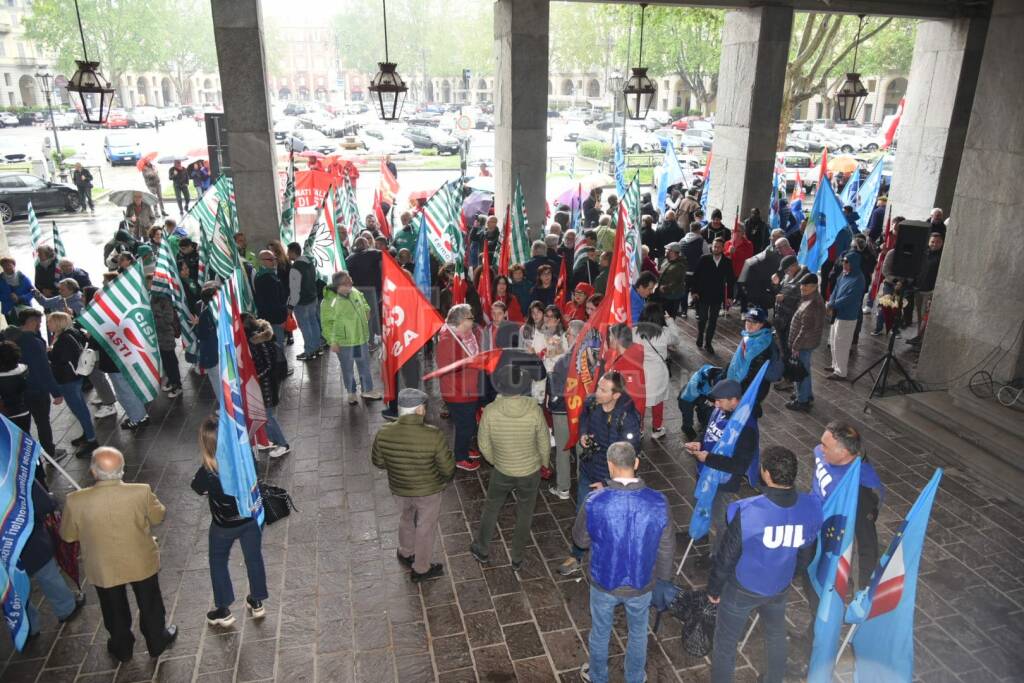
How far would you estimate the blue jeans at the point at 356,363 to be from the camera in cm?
912

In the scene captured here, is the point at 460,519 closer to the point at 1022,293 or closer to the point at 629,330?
the point at 629,330

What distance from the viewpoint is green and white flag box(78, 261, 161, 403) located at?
7.21m

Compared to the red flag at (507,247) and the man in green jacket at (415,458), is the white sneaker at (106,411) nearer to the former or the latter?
the man in green jacket at (415,458)

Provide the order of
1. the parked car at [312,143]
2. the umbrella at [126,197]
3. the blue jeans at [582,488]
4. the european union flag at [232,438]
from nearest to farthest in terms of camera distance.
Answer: the european union flag at [232,438] → the blue jeans at [582,488] → the umbrella at [126,197] → the parked car at [312,143]

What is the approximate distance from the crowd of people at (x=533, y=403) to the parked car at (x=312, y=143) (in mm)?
27625

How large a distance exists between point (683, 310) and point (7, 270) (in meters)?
10.7

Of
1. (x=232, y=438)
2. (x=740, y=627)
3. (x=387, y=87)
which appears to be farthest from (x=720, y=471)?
(x=387, y=87)

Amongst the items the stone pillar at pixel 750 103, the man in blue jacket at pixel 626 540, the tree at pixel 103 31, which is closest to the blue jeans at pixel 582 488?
the man in blue jacket at pixel 626 540

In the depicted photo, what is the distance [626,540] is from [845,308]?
7107mm

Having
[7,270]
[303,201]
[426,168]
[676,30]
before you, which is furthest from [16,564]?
[676,30]

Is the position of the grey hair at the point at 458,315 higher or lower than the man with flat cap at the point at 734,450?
higher

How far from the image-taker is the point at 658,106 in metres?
77.5

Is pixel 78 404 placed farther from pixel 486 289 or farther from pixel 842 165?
pixel 842 165

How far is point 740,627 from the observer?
4555 mm
